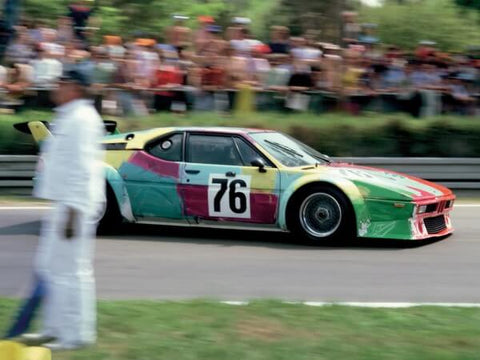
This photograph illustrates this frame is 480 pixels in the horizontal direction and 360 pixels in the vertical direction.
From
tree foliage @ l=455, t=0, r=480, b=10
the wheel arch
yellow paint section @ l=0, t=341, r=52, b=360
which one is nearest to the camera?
yellow paint section @ l=0, t=341, r=52, b=360

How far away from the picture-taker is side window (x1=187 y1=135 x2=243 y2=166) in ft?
33.9

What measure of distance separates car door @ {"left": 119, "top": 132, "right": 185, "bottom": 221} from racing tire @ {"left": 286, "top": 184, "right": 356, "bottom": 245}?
1.33m

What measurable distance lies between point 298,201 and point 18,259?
3015mm

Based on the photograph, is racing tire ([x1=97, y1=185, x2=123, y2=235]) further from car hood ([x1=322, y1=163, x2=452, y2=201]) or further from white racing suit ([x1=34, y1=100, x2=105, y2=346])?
white racing suit ([x1=34, y1=100, x2=105, y2=346])

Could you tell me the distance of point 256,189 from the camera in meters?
10.1

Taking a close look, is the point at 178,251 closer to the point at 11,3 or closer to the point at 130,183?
the point at 130,183

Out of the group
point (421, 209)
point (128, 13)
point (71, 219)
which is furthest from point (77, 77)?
point (128, 13)

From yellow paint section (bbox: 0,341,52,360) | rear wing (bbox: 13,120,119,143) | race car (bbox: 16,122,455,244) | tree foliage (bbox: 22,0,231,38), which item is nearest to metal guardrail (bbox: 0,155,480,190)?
race car (bbox: 16,122,455,244)

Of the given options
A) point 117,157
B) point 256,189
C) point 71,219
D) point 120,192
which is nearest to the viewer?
point 71,219

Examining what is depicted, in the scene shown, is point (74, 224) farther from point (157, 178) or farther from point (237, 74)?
point (237, 74)

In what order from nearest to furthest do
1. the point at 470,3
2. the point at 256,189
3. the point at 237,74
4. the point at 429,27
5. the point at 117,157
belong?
the point at 256,189 < the point at 117,157 < the point at 237,74 < the point at 429,27 < the point at 470,3

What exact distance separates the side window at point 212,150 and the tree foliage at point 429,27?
71.7ft

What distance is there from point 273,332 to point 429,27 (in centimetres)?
2703

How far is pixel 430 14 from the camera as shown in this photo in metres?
31.4
